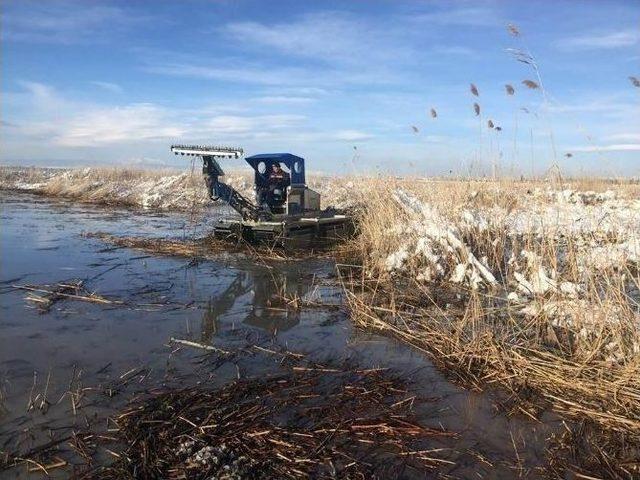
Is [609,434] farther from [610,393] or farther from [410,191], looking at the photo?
[410,191]

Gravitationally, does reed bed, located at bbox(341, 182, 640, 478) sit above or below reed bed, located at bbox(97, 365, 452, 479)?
above

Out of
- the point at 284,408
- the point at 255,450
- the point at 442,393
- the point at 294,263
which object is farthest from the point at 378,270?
the point at 255,450

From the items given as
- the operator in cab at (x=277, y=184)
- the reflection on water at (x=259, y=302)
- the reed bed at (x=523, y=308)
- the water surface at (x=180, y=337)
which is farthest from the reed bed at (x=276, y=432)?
the operator in cab at (x=277, y=184)

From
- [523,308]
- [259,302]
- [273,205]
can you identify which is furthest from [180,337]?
[273,205]

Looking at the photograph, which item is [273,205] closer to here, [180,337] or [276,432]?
[180,337]

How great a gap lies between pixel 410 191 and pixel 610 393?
6.95 m

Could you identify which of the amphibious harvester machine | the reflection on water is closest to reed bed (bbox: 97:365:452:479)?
the reflection on water

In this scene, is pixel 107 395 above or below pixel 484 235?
below

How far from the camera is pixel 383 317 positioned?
5.92 metres

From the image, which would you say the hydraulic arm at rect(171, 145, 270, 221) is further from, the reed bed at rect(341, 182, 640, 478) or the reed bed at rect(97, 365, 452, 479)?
the reed bed at rect(97, 365, 452, 479)

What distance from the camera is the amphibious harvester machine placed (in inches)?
412

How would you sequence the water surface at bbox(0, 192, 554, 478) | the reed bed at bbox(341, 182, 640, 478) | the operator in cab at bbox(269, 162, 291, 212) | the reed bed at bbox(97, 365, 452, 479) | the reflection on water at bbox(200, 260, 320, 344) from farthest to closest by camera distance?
the operator in cab at bbox(269, 162, 291, 212) < the reflection on water at bbox(200, 260, 320, 344) < the reed bed at bbox(341, 182, 640, 478) < the water surface at bbox(0, 192, 554, 478) < the reed bed at bbox(97, 365, 452, 479)

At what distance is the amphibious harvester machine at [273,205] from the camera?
34.3 feet

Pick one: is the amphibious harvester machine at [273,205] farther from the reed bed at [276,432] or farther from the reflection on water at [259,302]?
the reed bed at [276,432]
